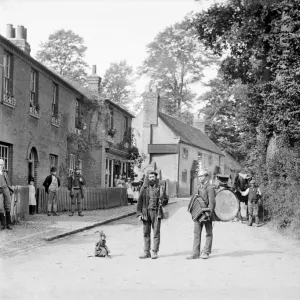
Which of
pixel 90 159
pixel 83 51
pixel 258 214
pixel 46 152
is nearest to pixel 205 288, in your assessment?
pixel 258 214

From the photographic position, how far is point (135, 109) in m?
46.7

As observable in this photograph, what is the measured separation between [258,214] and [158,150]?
1065 inches

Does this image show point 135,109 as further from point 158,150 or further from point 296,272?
point 296,272

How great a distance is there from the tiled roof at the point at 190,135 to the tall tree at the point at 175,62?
7.91 ft

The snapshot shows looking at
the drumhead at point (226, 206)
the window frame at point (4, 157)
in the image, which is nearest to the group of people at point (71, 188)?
the window frame at point (4, 157)

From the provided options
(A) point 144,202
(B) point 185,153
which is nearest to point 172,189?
(B) point 185,153

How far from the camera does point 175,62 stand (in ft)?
128

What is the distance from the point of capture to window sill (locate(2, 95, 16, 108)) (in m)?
19.3

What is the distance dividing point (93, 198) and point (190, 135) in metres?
28.9

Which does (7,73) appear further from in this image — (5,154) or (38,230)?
(38,230)

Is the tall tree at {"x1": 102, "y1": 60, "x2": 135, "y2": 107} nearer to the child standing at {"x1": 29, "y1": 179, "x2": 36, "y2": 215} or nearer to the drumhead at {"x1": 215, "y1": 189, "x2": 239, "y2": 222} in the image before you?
the child standing at {"x1": 29, "y1": 179, "x2": 36, "y2": 215}

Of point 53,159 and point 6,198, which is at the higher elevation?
point 53,159

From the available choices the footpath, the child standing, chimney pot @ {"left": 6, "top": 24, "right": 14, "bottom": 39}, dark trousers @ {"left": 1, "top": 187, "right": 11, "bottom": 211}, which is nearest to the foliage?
the footpath

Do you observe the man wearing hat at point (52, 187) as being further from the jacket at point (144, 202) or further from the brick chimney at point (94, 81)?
the brick chimney at point (94, 81)
